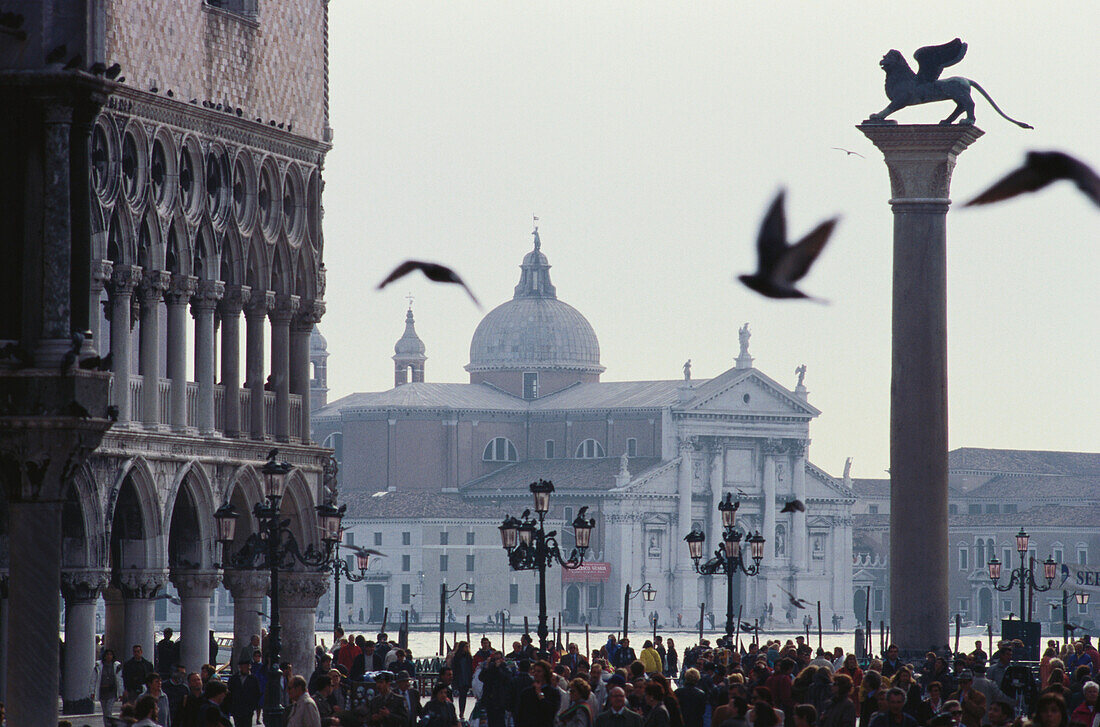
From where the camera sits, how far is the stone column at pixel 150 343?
27531mm

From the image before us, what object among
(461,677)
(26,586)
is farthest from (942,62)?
(26,586)

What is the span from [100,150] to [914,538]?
924 centimetres

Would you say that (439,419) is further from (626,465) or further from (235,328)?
(235,328)

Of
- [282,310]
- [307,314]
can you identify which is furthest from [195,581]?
[307,314]

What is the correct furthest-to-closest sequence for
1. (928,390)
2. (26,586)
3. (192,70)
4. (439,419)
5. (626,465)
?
(439,419) < (626,465) < (192,70) < (928,390) < (26,586)

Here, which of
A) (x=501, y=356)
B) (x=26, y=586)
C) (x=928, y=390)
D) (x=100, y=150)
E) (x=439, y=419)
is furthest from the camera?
(x=501, y=356)

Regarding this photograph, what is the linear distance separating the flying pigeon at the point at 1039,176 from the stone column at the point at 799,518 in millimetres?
92922

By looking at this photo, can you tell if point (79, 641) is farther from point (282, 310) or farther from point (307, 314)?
point (307, 314)

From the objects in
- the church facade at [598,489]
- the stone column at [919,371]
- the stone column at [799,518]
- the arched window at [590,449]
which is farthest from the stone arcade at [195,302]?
the arched window at [590,449]

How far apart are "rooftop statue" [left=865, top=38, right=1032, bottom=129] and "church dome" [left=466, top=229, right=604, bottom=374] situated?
8618 cm

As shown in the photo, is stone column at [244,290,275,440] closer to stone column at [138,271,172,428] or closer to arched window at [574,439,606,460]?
stone column at [138,271,172,428]

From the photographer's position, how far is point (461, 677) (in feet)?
86.5

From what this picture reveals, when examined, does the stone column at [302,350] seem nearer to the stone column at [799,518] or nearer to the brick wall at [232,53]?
the brick wall at [232,53]

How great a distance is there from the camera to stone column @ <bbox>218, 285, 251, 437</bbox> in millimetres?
29406
